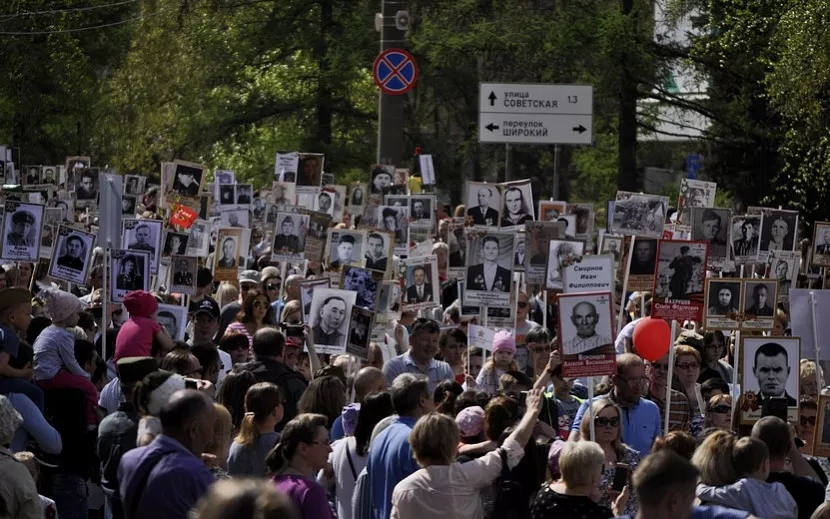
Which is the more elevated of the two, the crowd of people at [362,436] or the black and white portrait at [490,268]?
the black and white portrait at [490,268]

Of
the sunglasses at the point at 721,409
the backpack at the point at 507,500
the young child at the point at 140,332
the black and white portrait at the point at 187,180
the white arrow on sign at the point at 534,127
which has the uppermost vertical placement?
the white arrow on sign at the point at 534,127

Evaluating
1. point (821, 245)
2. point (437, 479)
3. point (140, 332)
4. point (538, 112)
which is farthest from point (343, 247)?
point (437, 479)

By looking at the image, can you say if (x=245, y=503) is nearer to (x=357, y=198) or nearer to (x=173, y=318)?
(x=173, y=318)

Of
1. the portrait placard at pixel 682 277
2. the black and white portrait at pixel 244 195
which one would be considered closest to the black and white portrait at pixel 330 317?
the portrait placard at pixel 682 277

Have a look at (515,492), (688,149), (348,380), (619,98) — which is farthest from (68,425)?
(688,149)

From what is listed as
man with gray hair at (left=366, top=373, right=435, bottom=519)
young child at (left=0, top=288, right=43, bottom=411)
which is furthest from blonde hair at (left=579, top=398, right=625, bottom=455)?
young child at (left=0, top=288, right=43, bottom=411)

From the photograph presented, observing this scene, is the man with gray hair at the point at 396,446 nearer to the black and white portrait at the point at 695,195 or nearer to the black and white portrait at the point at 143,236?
the black and white portrait at the point at 143,236

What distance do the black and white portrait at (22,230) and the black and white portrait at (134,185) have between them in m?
10.8

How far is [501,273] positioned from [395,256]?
464cm

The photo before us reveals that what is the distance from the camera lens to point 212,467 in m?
7.29

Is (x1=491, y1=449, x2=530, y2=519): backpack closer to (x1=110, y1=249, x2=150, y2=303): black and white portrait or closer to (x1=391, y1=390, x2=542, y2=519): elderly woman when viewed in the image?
(x1=391, y1=390, x2=542, y2=519): elderly woman

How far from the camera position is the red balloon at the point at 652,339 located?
1138cm

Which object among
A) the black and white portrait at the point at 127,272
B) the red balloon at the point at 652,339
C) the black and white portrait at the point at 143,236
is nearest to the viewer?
the red balloon at the point at 652,339

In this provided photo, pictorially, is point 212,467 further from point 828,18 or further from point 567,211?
point 567,211
